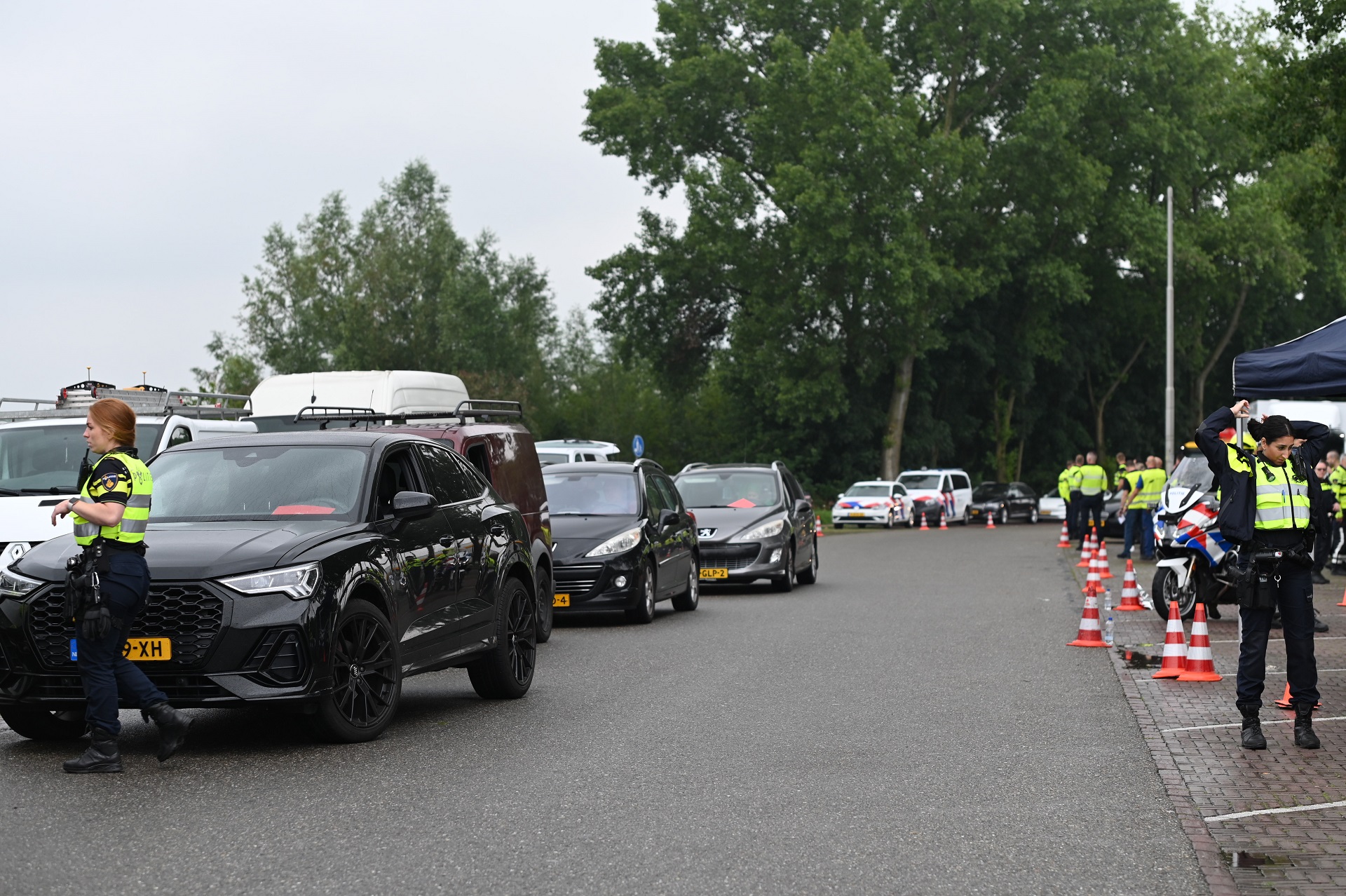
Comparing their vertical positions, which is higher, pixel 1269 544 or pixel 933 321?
pixel 933 321

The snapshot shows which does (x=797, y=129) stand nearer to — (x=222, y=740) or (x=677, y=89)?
(x=677, y=89)

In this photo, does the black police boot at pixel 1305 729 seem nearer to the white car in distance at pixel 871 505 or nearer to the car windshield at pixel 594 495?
the car windshield at pixel 594 495

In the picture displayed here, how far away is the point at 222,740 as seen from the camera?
28.6ft

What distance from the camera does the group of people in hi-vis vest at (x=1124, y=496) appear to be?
27.1m

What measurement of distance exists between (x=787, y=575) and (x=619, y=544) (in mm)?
5303

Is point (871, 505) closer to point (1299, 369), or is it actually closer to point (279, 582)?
point (1299, 369)

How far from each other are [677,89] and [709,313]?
8077 millimetres

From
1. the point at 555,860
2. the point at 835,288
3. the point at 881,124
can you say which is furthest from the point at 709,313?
the point at 555,860

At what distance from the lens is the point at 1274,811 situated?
22.8 ft

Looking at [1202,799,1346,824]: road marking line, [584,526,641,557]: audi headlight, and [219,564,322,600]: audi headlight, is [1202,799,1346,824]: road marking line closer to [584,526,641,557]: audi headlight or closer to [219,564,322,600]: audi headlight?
[219,564,322,600]: audi headlight

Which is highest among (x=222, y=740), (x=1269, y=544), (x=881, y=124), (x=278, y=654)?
(x=881, y=124)

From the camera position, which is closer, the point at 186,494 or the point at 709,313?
the point at 186,494

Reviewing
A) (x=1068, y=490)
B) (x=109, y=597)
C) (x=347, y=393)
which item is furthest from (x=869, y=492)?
(x=109, y=597)

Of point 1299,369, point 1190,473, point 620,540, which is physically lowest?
point 620,540
